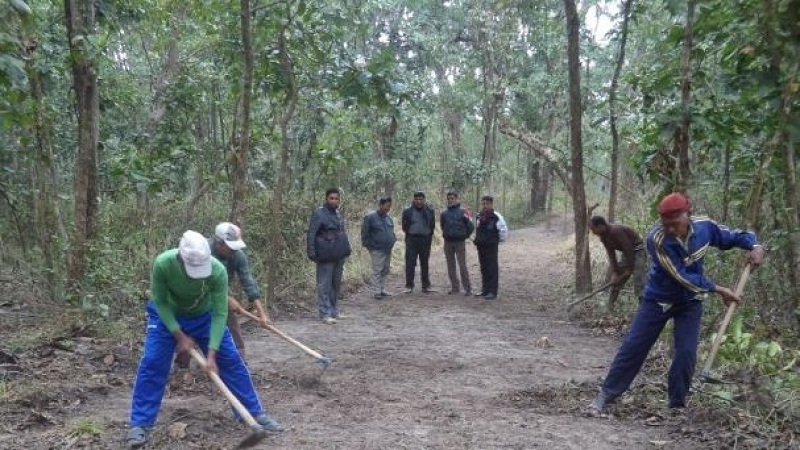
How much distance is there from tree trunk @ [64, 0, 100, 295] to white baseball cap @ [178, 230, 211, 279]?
3.60 m

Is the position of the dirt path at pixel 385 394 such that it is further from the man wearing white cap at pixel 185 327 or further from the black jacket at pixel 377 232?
the black jacket at pixel 377 232

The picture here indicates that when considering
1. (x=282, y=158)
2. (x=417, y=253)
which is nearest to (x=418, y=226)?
(x=417, y=253)

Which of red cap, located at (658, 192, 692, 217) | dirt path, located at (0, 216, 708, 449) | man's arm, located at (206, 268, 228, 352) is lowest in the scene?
dirt path, located at (0, 216, 708, 449)

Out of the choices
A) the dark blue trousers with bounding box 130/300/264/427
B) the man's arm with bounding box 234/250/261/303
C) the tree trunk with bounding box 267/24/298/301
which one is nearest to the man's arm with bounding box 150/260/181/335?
the dark blue trousers with bounding box 130/300/264/427

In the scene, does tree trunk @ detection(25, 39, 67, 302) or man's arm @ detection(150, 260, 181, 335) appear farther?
tree trunk @ detection(25, 39, 67, 302)

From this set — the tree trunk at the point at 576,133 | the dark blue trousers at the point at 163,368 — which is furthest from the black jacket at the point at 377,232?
the dark blue trousers at the point at 163,368

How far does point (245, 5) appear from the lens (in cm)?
783

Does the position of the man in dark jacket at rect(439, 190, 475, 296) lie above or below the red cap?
below

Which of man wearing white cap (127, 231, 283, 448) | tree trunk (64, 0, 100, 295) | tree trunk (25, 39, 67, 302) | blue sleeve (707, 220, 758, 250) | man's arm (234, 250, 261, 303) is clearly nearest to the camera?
man wearing white cap (127, 231, 283, 448)

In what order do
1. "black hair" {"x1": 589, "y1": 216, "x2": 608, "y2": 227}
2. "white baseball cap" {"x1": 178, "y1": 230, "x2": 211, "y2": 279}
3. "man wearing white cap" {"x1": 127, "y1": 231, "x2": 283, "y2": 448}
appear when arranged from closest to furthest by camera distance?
"white baseball cap" {"x1": 178, "y1": 230, "x2": 211, "y2": 279}
"man wearing white cap" {"x1": 127, "y1": 231, "x2": 283, "y2": 448}
"black hair" {"x1": 589, "y1": 216, "x2": 608, "y2": 227}

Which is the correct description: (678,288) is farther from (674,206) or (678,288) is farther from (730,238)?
(674,206)

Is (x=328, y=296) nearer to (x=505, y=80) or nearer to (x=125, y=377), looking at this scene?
(x=125, y=377)

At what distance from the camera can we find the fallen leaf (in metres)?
4.97

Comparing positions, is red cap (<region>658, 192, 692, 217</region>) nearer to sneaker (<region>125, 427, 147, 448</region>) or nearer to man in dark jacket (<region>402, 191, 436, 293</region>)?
sneaker (<region>125, 427, 147, 448</region>)
